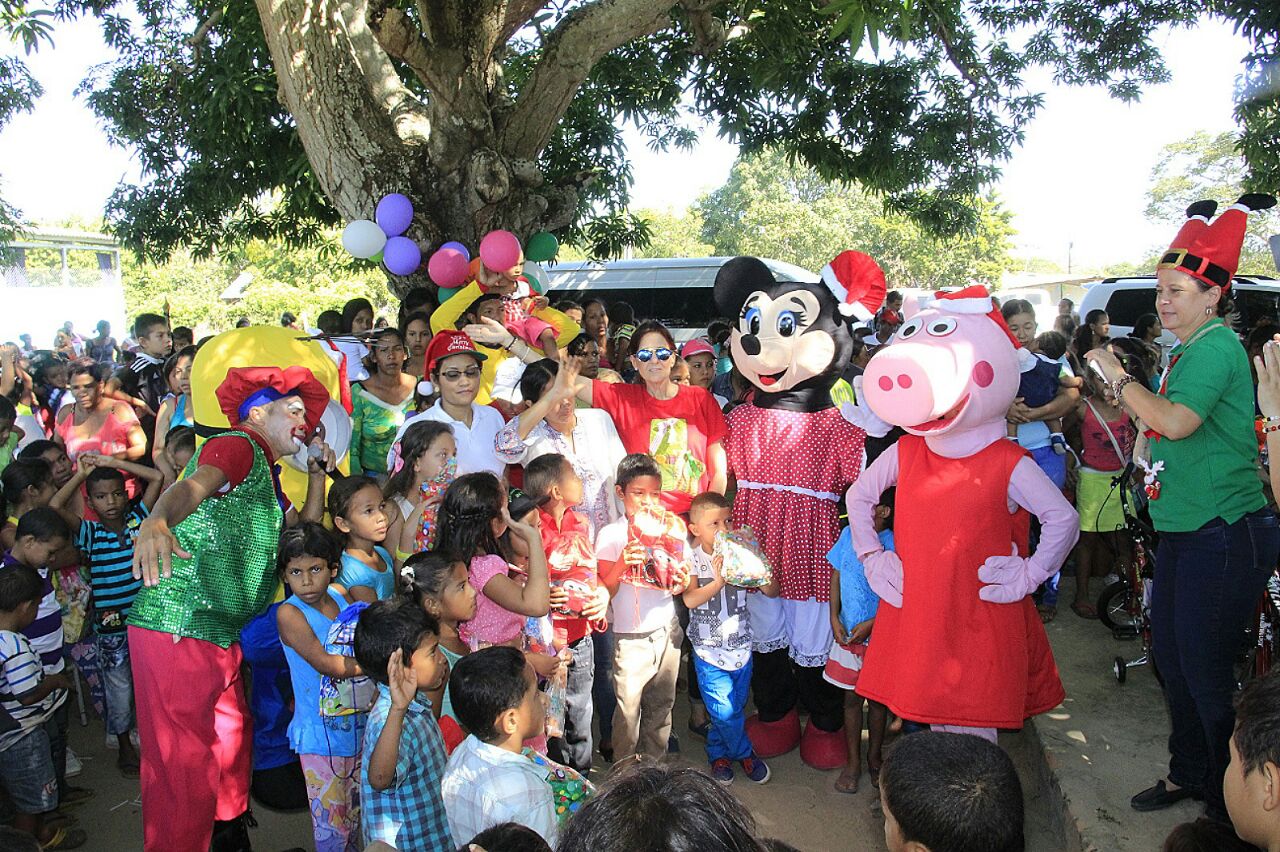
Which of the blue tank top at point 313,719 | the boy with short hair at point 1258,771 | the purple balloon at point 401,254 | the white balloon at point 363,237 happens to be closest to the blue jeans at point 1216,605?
the boy with short hair at point 1258,771

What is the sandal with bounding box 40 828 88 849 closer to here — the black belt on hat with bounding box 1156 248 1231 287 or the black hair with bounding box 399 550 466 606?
the black hair with bounding box 399 550 466 606

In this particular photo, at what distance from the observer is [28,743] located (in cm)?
322

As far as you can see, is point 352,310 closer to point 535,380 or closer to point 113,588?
point 113,588

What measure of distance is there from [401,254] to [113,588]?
8.58 ft

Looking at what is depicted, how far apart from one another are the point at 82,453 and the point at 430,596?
2797mm

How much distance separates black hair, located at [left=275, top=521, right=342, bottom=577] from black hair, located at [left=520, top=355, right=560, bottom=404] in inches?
42.1

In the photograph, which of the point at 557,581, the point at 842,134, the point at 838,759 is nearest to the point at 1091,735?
the point at 838,759

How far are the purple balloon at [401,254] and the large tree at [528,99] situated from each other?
18cm

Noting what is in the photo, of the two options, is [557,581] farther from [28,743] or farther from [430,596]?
[28,743]

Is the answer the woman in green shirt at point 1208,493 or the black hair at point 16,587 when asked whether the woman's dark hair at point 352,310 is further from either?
the woman in green shirt at point 1208,493

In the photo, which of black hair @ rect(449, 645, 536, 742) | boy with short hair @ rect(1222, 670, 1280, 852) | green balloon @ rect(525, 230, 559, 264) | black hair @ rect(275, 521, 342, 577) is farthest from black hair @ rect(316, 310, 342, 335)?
boy with short hair @ rect(1222, 670, 1280, 852)

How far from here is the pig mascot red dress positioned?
12.5 ft

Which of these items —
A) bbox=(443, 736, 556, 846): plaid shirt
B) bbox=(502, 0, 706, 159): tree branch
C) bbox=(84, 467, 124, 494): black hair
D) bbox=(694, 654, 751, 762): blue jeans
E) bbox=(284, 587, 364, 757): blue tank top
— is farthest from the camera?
bbox=(502, 0, 706, 159): tree branch

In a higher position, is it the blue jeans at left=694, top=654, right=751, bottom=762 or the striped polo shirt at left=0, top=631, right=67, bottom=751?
the striped polo shirt at left=0, top=631, right=67, bottom=751
